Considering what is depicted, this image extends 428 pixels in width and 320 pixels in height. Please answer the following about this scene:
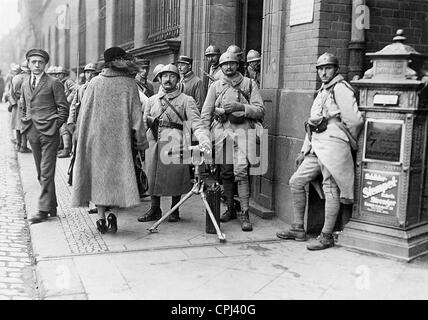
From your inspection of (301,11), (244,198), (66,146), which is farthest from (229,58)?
(66,146)

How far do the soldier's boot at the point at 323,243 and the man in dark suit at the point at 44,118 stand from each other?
3109 millimetres

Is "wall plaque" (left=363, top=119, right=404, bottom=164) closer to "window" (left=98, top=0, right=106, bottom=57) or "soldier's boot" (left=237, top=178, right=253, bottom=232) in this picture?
"soldier's boot" (left=237, top=178, right=253, bottom=232)

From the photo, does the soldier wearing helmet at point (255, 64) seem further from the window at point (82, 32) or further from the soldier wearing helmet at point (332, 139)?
the window at point (82, 32)

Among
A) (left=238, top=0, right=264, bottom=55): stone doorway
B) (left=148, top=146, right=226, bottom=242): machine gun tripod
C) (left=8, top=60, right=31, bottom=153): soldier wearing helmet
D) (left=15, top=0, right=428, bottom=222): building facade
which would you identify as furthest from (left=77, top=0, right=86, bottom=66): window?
(left=148, top=146, right=226, bottom=242): machine gun tripod

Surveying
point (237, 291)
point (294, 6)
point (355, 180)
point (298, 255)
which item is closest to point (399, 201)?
point (355, 180)

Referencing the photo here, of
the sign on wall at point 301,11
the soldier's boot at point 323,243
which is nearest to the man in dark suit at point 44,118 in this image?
the sign on wall at point 301,11

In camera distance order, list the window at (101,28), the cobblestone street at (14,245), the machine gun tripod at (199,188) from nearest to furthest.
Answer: the cobblestone street at (14,245)
the machine gun tripod at (199,188)
the window at (101,28)

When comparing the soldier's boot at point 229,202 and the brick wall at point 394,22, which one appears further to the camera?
the soldier's boot at point 229,202

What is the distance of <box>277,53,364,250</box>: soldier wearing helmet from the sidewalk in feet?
1.61

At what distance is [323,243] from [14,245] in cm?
317

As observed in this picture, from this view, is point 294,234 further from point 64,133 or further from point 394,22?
point 64,133

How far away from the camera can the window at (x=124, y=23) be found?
15.3 metres

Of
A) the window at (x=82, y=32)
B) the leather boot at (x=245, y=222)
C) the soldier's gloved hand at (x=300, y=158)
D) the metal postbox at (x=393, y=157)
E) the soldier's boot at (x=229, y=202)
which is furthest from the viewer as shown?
the window at (x=82, y=32)

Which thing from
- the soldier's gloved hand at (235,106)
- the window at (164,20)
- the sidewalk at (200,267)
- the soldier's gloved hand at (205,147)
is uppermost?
the window at (164,20)
